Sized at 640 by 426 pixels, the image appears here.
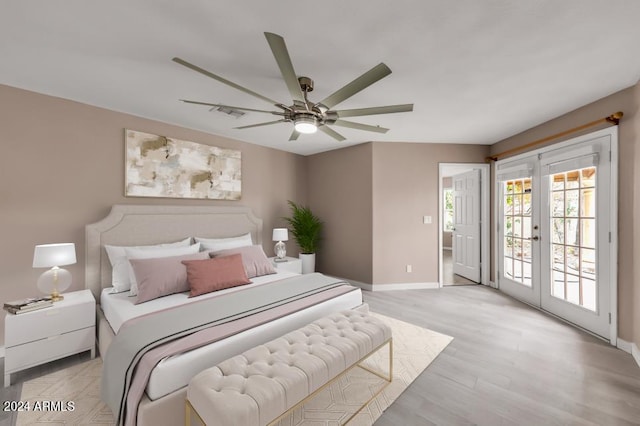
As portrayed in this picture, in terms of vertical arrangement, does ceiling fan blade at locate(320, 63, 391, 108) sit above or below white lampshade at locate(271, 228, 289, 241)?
above

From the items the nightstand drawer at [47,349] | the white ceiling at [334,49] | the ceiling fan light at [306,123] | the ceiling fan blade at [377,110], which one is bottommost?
the nightstand drawer at [47,349]

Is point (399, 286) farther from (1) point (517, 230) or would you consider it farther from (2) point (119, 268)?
(2) point (119, 268)

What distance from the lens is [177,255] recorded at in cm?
287

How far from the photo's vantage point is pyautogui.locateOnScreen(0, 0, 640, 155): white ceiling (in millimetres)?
1548

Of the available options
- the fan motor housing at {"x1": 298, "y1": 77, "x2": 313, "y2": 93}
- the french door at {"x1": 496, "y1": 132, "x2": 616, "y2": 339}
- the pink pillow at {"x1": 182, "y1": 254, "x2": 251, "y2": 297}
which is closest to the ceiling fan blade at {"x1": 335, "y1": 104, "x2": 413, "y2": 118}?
Result: the fan motor housing at {"x1": 298, "y1": 77, "x2": 313, "y2": 93}

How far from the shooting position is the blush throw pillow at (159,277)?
238cm

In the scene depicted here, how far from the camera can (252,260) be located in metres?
3.18

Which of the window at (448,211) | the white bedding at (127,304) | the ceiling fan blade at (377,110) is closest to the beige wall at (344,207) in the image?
the white bedding at (127,304)

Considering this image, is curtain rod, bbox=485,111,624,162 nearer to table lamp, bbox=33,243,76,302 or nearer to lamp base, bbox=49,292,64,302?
table lamp, bbox=33,243,76,302

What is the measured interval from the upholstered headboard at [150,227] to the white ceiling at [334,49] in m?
1.23

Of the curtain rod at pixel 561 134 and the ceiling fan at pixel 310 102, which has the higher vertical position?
the curtain rod at pixel 561 134

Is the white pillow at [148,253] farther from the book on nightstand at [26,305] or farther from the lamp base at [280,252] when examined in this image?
the lamp base at [280,252]

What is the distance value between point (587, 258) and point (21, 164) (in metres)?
5.93

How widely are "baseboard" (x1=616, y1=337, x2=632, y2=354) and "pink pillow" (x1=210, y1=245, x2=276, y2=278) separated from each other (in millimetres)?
3598
